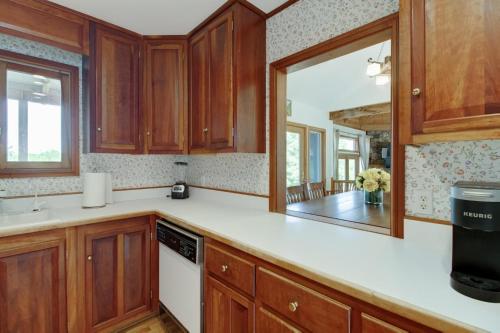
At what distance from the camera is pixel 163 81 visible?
208 centimetres

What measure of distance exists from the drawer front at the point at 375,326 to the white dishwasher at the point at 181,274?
0.91 m

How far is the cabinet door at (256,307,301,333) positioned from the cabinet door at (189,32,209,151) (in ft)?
4.05

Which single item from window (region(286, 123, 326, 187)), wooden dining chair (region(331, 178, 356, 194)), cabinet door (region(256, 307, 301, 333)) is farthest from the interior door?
cabinet door (region(256, 307, 301, 333))

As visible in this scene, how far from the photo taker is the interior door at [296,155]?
4.84 metres

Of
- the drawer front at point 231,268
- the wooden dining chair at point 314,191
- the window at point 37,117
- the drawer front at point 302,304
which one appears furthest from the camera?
the wooden dining chair at point 314,191

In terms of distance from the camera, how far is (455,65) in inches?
29.0

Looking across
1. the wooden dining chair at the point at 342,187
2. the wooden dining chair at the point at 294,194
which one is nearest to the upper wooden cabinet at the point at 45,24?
the wooden dining chair at the point at 294,194

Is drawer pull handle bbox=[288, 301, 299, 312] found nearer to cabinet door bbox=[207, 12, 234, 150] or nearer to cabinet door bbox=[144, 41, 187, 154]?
cabinet door bbox=[207, 12, 234, 150]

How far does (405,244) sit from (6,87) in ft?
9.06

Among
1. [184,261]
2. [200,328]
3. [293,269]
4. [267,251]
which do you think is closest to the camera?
[293,269]

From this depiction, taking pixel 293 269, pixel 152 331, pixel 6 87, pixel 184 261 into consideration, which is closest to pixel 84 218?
pixel 184 261

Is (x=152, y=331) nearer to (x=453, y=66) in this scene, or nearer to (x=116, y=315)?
(x=116, y=315)

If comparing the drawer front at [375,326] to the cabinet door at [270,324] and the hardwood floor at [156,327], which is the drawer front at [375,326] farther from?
the hardwood floor at [156,327]

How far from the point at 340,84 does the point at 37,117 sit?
13.4ft
